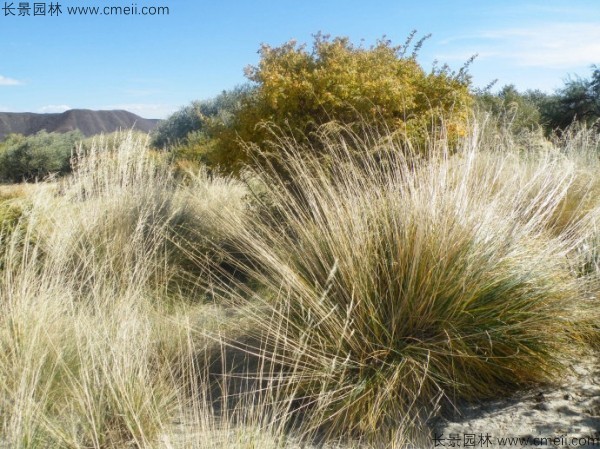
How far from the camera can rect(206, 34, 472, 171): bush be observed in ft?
19.0

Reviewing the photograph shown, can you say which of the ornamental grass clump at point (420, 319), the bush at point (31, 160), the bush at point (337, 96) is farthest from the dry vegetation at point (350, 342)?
the bush at point (31, 160)

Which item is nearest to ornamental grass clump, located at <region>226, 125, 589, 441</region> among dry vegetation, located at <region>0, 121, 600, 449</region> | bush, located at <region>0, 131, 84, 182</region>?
dry vegetation, located at <region>0, 121, 600, 449</region>

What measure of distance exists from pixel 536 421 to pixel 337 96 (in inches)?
146

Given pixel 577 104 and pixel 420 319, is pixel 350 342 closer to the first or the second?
pixel 420 319

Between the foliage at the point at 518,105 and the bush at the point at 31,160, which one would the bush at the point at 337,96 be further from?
the bush at the point at 31,160

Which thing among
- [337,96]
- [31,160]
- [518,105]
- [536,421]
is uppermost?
[518,105]

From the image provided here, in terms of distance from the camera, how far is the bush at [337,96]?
579cm

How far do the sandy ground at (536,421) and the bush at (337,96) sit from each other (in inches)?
114

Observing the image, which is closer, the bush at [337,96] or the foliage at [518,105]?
the bush at [337,96]

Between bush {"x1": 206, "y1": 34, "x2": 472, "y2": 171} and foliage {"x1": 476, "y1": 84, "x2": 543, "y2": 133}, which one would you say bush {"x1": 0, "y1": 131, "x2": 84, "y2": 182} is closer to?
foliage {"x1": 476, "y1": 84, "x2": 543, "y2": 133}

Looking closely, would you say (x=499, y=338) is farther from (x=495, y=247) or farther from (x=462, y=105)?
(x=462, y=105)

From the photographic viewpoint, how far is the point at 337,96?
228 inches

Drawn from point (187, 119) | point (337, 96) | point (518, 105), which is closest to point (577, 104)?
point (518, 105)

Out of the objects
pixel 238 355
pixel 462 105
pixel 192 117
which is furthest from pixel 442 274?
pixel 192 117
